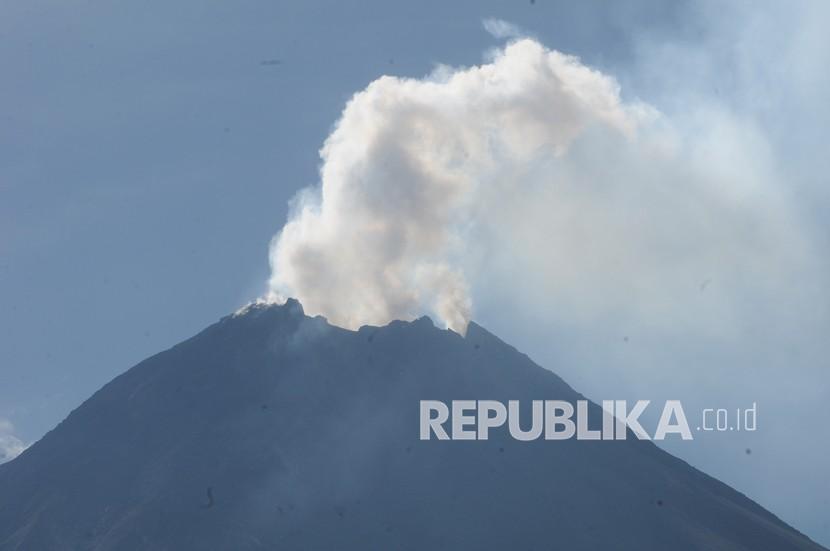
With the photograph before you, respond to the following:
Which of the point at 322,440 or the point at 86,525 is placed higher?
the point at 322,440

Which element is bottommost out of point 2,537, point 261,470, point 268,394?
point 2,537

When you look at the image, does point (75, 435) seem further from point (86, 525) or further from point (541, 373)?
point (541, 373)

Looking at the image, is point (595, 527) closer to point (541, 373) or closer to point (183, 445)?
point (541, 373)

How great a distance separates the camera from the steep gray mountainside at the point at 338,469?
490 feet

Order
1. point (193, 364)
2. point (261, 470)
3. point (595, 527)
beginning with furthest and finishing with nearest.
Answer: point (193, 364)
point (261, 470)
point (595, 527)

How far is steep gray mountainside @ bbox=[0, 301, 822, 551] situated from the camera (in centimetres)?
14938

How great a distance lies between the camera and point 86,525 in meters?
154

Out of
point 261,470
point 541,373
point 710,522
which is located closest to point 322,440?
point 261,470

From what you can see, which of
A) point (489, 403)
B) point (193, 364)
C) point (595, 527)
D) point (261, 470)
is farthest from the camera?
point (193, 364)

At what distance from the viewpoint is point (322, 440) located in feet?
561

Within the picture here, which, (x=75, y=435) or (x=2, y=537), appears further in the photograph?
(x=75, y=435)

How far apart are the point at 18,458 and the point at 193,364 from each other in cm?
2870

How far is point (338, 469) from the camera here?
164m

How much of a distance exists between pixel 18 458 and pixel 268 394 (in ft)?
125
